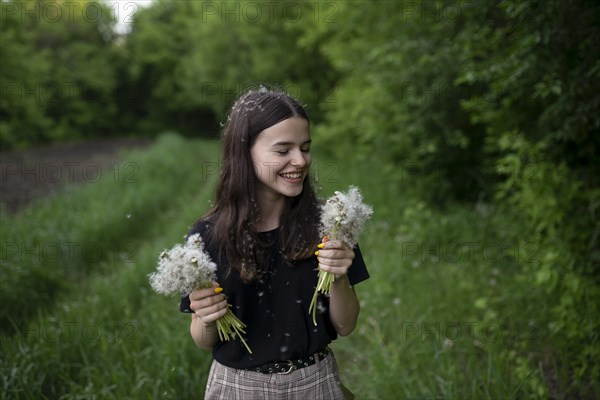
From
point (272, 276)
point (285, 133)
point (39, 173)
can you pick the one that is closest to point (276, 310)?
point (272, 276)

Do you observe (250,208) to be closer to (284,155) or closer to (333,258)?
(284,155)

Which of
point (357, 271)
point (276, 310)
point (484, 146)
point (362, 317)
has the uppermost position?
point (484, 146)

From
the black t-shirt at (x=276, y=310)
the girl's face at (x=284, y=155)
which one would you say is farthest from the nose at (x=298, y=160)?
the black t-shirt at (x=276, y=310)

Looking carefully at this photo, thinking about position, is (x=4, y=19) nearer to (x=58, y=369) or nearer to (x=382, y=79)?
(x=382, y=79)

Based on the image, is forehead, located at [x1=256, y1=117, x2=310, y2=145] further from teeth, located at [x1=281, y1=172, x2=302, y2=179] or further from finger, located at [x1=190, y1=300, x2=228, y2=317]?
finger, located at [x1=190, y1=300, x2=228, y2=317]

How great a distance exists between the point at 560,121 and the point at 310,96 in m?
11.2

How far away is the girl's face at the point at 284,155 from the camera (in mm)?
1661

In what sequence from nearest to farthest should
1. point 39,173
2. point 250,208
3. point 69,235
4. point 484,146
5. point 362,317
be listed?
point 250,208 → point 362,317 → point 69,235 → point 484,146 → point 39,173

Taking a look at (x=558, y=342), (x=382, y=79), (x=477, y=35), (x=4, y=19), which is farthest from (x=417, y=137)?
(x=4, y=19)

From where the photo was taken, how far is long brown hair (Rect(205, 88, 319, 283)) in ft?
5.53

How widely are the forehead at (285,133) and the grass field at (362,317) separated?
0.80m

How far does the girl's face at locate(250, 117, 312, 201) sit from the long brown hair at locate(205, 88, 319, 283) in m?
0.03

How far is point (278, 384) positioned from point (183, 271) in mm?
517

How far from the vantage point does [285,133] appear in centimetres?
167
